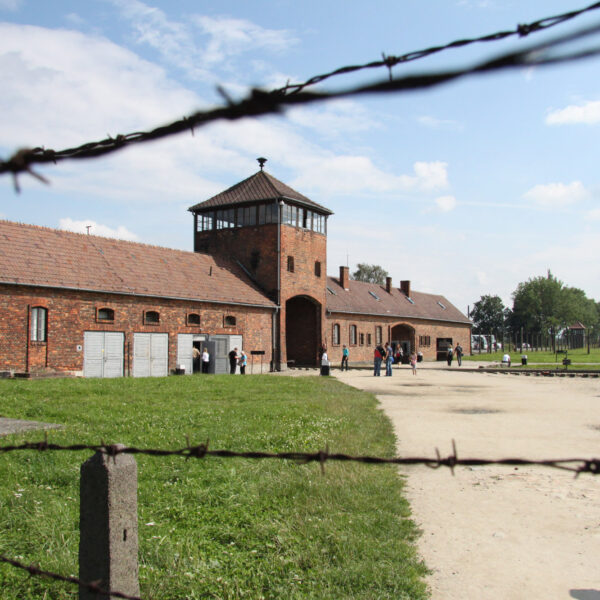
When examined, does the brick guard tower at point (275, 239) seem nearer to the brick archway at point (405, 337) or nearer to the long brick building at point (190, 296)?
the long brick building at point (190, 296)

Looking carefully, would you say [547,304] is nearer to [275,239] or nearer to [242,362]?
[275,239]

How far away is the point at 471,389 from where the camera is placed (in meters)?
21.6

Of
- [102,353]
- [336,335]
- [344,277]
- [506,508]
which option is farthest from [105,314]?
[344,277]

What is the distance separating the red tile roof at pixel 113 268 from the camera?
2327 cm

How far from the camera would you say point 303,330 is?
131 ft

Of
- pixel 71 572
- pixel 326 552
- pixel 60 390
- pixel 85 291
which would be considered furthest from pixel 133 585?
pixel 85 291

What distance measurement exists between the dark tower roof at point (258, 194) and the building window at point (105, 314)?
1271 centimetres

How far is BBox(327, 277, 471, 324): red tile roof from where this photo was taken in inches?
1774

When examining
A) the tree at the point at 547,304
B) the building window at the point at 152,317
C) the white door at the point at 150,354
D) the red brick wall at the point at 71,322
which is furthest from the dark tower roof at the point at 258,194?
the tree at the point at 547,304

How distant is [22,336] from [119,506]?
69.9ft

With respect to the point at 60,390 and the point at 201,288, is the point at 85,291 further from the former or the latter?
the point at 60,390

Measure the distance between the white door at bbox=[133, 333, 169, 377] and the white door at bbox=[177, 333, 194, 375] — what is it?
2.41 ft

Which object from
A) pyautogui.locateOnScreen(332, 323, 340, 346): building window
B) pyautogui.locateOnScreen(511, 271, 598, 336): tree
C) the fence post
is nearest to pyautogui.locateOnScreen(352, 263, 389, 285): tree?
pyautogui.locateOnScreen(511, 271, 598, 336): tree

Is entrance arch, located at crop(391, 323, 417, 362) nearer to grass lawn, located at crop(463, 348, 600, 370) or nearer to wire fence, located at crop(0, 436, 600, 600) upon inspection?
grass lawn, located at crop(463, 348, 600, 370)
